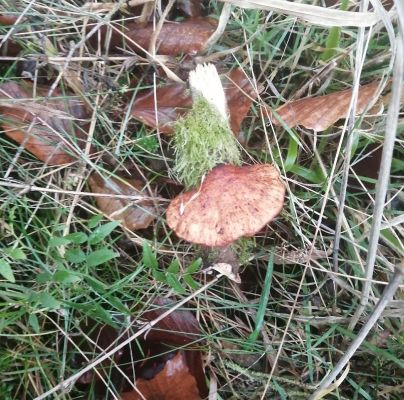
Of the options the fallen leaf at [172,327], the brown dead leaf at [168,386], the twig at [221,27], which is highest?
the twig at [221,27]

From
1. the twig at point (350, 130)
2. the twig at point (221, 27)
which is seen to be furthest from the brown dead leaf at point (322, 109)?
the twig at point (221, 27)

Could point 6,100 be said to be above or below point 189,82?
below

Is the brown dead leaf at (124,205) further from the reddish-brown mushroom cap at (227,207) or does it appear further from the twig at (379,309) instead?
the twig at (379,309)

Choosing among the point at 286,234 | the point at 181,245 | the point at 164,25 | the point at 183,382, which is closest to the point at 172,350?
the point at 183,382

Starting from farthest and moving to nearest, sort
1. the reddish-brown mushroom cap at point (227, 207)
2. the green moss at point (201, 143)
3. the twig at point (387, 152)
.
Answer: the green moss at point (201, 143), the reddish-brown mushroom cap at point (227, 207), the twig at point (387, 152)

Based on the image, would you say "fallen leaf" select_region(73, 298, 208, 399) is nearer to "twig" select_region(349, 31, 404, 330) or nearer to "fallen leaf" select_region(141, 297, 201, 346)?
"fallen leaf" select_region(141, 297, 201, 346)

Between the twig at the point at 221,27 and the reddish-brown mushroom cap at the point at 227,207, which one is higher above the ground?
the twig at the point at 221,27

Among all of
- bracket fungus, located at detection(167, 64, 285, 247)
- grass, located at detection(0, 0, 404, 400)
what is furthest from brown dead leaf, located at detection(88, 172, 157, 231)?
bracket fungus, located at detection(167, 64, 285, 247)

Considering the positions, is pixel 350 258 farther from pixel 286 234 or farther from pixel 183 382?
pixel 183 382
